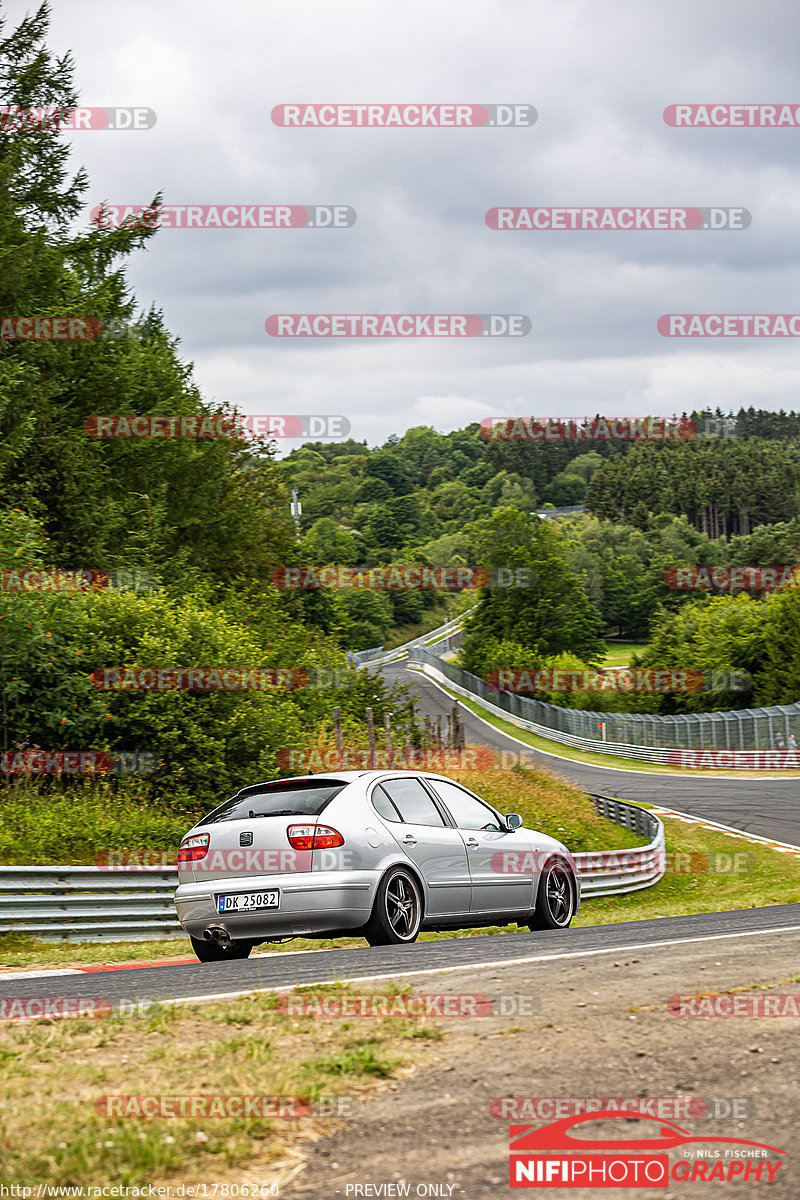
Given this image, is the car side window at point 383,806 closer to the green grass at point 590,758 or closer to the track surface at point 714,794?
the track surface at point 714,794

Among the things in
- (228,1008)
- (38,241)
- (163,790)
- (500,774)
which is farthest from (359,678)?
(228,1008)

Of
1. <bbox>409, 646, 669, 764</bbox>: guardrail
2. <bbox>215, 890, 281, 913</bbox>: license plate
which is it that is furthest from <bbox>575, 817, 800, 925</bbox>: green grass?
<bbox>409, 646, 669, 764</bbox>: guardrail

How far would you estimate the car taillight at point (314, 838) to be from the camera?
8781mm

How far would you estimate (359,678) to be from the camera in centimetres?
3603

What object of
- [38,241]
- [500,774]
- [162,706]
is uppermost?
[38,241]

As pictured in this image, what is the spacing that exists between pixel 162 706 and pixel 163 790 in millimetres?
1353

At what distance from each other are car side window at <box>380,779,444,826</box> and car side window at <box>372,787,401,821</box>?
0.06 meters

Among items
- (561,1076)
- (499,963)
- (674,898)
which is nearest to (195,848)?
(499,963)

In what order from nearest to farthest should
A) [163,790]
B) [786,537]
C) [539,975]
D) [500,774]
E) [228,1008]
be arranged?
[228,1008] < [539,975] < [163,790] < [500,774] < [786,537]

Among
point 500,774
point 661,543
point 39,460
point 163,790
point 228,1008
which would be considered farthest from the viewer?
point 661,543

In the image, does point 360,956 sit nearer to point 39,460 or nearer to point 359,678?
point 39,460

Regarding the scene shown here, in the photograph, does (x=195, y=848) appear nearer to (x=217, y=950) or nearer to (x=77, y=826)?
(x=217, y=950)

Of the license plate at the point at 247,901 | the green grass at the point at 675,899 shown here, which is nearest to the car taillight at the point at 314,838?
the license plate at the point at 247,901

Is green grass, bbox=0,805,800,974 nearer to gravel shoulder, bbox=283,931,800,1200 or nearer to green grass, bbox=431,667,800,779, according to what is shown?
gravel shoulder, bbox=283,931,800,1200
